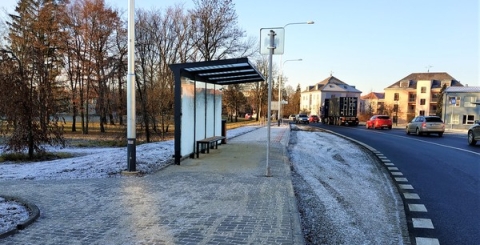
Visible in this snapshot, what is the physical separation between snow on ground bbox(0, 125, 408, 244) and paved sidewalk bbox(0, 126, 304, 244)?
348 mm

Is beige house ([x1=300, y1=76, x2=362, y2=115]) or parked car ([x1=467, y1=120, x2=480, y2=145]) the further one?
beige house ([x1=300, y1=76, x2=362, y2=115])

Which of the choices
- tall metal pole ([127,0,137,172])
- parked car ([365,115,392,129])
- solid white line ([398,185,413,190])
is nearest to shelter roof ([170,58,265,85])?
tall metal pole ([127,0,137,172])

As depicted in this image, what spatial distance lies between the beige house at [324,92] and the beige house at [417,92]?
17.5m

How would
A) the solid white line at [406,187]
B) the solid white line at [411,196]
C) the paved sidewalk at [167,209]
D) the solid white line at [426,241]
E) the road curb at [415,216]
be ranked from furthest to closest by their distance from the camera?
the solid white line at [406,187]
the solid white line at [411,196]
the road curb at [415,216]
the solid white line at [426,241]
the paved sidewalk at [167,209]

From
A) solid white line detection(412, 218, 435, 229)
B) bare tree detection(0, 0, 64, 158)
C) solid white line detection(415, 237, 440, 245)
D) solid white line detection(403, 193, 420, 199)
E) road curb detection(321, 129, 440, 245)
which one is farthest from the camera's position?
bare tree detection(0, 0, 64, 158)

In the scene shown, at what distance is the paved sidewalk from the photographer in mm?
3992

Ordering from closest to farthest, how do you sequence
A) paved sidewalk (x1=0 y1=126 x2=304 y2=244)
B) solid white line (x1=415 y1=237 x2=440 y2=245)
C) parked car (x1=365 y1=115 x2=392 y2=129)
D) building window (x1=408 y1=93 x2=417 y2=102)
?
paved sidewalk (x1=0 y1=126 x2=304 y2=244) < solid white line (x1=415 y1=237 x2=440 y2=245) < parked car (x1=365 y1=115 x2=392 y2=129) < building window (x1=408 y1=93 x2=417 y2=102)

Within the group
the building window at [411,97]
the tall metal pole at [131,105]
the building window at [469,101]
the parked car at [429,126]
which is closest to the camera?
the tall metal pole at [131,105]

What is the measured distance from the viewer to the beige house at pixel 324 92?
102 metres

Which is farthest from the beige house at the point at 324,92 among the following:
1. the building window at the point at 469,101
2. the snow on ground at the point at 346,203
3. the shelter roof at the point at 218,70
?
the snow on ground at the point at 346,203

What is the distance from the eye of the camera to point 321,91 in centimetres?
10269

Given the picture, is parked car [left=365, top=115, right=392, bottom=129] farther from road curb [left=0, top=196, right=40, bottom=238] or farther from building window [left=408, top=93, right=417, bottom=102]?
building window [left=408, top=93, right=417, bottom=102]

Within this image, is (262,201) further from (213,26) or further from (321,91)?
(321,91)

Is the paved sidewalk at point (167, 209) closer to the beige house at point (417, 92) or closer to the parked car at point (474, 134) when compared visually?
the parked car at point (474, 134)
